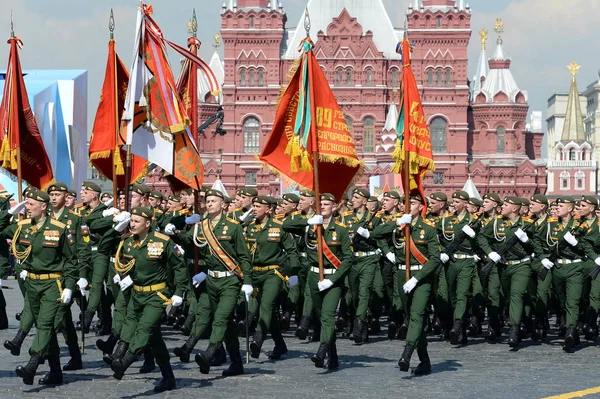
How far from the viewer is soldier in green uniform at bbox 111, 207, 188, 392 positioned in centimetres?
985

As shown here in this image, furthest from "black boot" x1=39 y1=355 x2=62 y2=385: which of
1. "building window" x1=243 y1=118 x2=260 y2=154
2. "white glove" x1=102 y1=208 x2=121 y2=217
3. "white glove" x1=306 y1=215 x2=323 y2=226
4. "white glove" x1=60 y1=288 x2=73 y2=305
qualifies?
"building window" x1=243 y1=118 x2=260 y2=154

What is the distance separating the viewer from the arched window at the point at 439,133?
73812 millimetres

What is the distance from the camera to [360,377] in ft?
36.1

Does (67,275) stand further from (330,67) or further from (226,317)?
(330,67)

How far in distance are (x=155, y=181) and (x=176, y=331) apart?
5704 cm

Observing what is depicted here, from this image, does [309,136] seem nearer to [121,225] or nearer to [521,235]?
[521,235]

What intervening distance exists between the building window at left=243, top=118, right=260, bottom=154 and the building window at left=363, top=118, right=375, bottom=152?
663 cm

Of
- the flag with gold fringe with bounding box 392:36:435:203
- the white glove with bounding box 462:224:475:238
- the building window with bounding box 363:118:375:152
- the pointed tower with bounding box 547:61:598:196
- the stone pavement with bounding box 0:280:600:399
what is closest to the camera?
the stone pavement with bounding box 0:280:600:399

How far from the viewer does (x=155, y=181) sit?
2810 inches

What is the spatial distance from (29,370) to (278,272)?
3097mm

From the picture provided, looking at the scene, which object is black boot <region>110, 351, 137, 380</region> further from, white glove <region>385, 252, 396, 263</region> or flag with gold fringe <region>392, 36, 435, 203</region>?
white glove <region>385, 252, 396, 263</region>

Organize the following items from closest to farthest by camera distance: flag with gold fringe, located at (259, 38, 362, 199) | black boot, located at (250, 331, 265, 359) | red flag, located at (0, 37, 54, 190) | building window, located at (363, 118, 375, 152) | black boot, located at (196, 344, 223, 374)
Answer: black boot, located at (196, 344, 223, 374), black boot, located at (250, 331, 265, 359), flag with gold fringe, located at (259, 38, 362, 199), red flag, located at (0, 37, 54, 190), building window, located at (363, 118, 375, 152)

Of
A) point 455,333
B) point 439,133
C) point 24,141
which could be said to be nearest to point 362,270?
point 455,333

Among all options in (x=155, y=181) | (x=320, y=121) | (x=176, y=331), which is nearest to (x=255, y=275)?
(x=320, y=121)
